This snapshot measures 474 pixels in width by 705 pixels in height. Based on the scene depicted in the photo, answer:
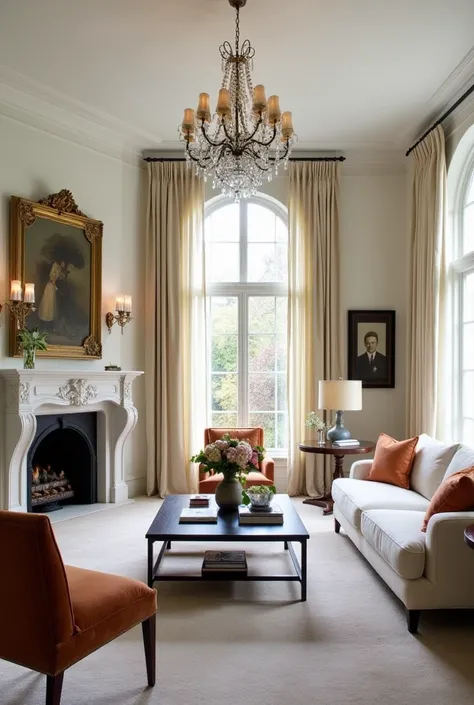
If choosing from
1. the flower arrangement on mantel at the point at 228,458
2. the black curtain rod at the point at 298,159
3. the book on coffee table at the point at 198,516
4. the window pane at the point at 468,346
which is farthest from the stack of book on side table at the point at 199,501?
the black curtain rod at the point at 298,159

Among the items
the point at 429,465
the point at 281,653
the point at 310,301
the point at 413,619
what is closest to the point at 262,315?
the point at 310,301

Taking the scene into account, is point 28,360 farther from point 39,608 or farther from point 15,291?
point 39,608

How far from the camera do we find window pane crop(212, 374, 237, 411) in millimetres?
6801

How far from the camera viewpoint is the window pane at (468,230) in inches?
210

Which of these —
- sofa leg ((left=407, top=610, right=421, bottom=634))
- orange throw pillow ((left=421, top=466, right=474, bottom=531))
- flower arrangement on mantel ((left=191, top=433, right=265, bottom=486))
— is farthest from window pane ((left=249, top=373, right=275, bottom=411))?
sofa leg ((left=407, top=610, right=421, bottom=634))

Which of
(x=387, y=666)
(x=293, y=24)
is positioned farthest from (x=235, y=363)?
(x=387, y=666)

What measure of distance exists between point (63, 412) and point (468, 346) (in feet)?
12.9

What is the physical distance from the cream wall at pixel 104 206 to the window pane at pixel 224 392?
2.79 ft

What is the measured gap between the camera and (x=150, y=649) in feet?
8.52

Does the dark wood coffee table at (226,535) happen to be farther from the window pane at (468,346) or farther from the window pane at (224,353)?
the window pane at (224,353)

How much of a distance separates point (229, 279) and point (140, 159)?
1723 mm

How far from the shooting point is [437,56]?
4.67 metres

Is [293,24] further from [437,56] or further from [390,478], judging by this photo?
[390,478]

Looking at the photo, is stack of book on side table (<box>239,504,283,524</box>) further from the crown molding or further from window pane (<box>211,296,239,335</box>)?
the crown molding
